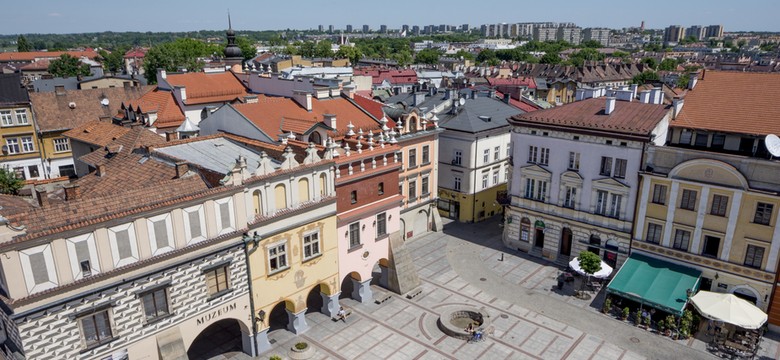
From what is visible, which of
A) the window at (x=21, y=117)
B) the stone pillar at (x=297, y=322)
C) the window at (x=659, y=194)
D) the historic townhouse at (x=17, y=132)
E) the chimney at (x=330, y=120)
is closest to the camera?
the stone pillar at (x=297, y=322)

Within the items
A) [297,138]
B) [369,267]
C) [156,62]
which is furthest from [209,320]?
[156,62]

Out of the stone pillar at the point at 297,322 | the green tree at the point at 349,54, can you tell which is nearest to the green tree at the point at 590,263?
the stone pillar at the point at 297,322

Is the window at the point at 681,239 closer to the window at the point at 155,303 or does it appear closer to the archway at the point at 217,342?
the archway at the point at 217,342

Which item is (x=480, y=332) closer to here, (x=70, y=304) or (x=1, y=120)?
(x=70, y=304)

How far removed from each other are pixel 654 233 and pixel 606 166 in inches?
261

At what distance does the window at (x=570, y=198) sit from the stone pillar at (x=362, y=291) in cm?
1963

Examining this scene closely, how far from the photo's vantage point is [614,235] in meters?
42.8

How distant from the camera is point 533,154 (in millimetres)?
46750

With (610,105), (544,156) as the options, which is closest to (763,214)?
(610,105)

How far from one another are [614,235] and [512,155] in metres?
11.7

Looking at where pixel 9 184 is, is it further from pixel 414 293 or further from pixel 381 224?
pixel 414 293

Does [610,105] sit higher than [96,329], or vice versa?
[610,105]

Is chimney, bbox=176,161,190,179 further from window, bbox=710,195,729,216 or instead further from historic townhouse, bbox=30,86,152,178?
window, bbox=710,195,729,216

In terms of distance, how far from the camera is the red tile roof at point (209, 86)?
186 feet
